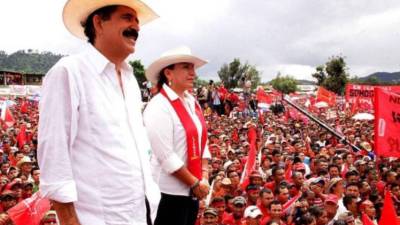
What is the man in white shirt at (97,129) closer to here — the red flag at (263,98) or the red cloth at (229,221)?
the red cloth at (229,221)

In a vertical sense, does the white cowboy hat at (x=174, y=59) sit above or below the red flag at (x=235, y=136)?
above

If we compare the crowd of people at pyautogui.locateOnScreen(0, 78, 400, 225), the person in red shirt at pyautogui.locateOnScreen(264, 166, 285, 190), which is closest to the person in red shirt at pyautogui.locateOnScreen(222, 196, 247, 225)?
the crowd of people at pyautogui.locateOnScreen(0, 78, 400, 225)

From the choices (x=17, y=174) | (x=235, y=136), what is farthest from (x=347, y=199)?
(x=235, y=136)

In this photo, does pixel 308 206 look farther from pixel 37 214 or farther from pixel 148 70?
pixel 148 70

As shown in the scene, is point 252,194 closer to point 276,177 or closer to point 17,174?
point 276,177

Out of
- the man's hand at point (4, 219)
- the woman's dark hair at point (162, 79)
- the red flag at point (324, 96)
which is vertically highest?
the woman's dark hair at point (162, 79)

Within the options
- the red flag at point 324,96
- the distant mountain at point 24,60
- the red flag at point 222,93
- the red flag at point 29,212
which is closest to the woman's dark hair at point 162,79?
the red flag at point 29,212

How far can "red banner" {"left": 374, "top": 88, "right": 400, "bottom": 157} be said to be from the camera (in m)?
6.52

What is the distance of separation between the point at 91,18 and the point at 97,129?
45 cm

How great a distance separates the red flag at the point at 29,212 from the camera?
437 cm

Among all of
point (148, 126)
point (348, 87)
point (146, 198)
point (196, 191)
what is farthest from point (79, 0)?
point (348, 87)

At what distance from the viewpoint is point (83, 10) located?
178 centimetres

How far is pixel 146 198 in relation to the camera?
1764 millimetres

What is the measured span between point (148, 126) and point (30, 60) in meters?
102
